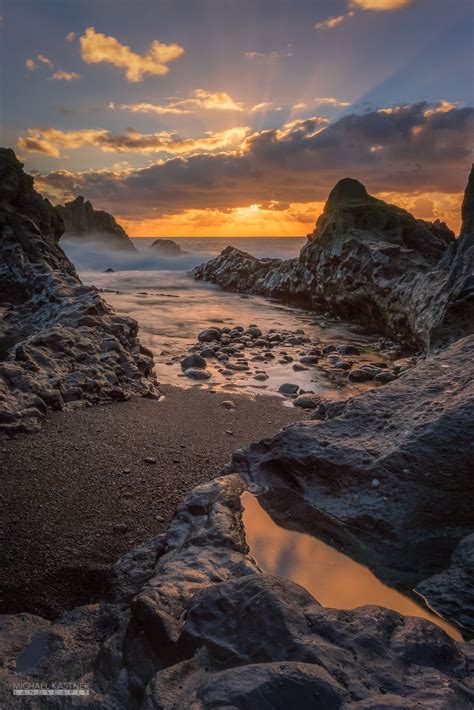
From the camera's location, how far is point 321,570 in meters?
2.50

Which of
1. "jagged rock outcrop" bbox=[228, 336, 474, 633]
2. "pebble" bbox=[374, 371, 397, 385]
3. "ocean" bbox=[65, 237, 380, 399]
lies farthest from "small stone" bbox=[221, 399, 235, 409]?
"pebble" bbox=[374, 371, 397, 385]

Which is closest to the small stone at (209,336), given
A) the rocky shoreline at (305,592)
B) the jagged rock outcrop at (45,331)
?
the jagged rock outcrop at (45,331)

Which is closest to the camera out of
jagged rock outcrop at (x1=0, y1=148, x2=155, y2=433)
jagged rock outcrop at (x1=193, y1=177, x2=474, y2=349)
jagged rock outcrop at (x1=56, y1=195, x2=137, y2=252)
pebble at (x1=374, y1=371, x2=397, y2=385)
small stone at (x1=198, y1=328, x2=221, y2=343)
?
jagged rock outcrop at (x1=0, y1=148, x2=155, y2=433)

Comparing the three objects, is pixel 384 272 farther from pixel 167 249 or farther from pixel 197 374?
pixel 167 249

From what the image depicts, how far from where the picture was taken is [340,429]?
11.9 ft

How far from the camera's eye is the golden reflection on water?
2258 mm

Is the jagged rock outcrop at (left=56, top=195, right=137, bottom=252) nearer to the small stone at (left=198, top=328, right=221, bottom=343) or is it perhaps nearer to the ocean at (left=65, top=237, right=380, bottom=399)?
the ocean at (left=65, top=237, right=380, bottom=399)

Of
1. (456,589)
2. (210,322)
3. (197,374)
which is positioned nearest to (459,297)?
(197,374)

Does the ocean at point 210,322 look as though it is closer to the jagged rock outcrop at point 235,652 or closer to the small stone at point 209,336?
the small stone at point 209,336

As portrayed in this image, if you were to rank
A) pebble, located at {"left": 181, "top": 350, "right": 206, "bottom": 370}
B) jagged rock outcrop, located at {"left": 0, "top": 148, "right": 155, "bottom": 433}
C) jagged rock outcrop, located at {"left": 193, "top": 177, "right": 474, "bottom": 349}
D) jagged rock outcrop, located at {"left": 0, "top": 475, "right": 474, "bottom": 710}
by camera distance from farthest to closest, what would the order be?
pebble, located at {"left": 181, "top": 350, "right": 206, "bottom": 370}
jagged rock outcrop, located at {"left": 193, "top": 177, "right": 474, "bottom": 349}
jagged rock outcrop, located at {"left": 0, "top": 148, "right": 155, "bottom": 433}
jagged rock outcrop, located at {"left": 0, "top": 475, "right": 474, "bottom": 710}

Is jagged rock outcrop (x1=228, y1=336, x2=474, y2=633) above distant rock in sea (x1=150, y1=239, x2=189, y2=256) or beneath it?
beneath

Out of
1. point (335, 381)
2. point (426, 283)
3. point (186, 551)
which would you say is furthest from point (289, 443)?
point (426, 283)

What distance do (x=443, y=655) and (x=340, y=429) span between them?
2017 millimetres

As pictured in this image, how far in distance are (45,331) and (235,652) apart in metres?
5.93
